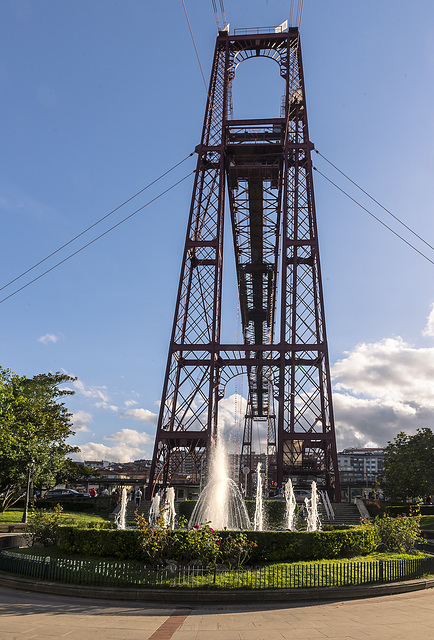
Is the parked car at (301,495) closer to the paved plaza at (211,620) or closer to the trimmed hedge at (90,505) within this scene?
the trimmed hedge at (90,505)

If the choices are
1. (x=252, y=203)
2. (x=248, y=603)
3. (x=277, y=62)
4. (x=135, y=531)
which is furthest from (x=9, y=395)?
(x=277, y=62)

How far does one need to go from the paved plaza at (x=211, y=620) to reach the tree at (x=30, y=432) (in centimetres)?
1383

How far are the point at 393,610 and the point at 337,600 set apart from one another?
3.97ft

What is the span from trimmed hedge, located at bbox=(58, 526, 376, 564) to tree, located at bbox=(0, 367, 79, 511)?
10.2 meters

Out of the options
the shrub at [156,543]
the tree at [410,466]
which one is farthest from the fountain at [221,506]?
the tree at [410,466]

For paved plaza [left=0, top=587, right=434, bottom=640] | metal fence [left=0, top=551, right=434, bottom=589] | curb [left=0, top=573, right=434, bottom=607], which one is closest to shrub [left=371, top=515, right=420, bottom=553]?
metal fence [left=0, top=551, right=434, bottom=589]

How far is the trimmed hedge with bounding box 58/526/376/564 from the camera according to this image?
13258 millimetres

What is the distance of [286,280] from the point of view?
32.8 metres

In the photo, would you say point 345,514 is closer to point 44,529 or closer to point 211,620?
point 44,529

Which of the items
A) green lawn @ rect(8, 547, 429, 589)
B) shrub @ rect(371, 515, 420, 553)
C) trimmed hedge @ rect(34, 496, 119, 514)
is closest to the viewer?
green lawn @ rect(8, 547, 429, 589)

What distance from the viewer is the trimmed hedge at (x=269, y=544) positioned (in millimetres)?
13258

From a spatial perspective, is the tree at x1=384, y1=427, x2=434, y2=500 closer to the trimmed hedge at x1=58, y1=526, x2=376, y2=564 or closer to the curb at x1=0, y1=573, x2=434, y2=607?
the trimmed hedge at x1=58, y1=526, x2=376, y2=564

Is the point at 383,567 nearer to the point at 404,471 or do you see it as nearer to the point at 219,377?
the point at 219,377

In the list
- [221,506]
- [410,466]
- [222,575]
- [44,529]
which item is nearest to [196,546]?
[222,575]
